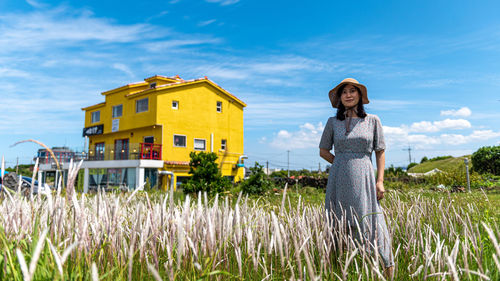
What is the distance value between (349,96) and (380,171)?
830 millimetres

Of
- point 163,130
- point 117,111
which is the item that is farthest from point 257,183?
point 117,111

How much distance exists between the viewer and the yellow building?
23016 millimetres

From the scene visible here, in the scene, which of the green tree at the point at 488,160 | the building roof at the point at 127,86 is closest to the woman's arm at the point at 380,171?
the green tree at the point at 488,160

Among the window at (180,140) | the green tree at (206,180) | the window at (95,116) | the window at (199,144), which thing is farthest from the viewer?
the window at (95,116)

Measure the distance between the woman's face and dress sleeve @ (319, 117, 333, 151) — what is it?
9.6 inches

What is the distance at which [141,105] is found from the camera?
25.4m

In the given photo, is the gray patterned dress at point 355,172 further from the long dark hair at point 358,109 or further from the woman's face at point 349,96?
the woman's face at point 349,96

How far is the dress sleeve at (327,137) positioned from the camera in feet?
11.8

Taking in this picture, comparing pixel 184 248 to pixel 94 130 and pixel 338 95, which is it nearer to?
pixel 338 95

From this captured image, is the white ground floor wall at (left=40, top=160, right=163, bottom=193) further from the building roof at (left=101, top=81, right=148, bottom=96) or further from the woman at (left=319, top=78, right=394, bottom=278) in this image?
the woman at (left=319, top=78, right=394, bottom=278)

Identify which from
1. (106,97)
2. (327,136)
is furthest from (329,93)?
(106,97)

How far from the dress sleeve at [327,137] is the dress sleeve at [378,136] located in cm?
44

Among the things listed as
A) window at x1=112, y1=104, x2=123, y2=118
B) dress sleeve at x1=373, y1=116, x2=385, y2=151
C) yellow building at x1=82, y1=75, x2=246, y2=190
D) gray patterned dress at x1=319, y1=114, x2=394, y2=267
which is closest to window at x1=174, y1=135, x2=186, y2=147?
yellow building at x1=82, y1=75, x2=246, y2=190

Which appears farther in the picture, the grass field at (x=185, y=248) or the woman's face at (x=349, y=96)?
the woman's face at (x=349, y=96)
